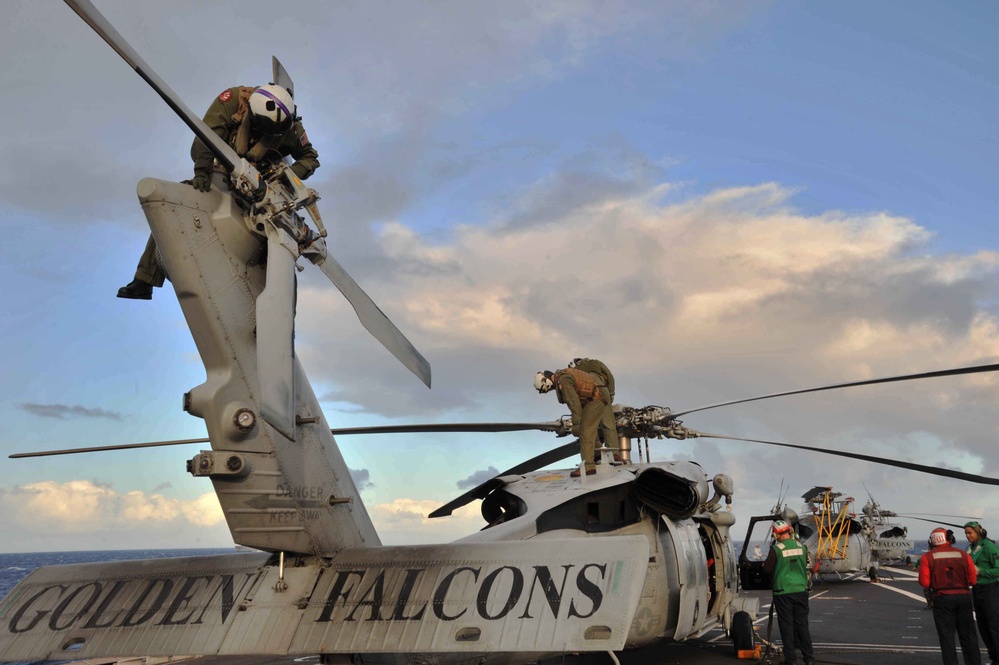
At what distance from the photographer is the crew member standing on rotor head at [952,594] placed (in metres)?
11.1

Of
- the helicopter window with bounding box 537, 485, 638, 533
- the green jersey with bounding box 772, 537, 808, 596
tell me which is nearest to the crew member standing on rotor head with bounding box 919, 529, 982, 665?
the green jersey with bounding box 772, 537, 808, 596

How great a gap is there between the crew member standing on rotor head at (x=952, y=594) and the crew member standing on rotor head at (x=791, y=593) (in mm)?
1652

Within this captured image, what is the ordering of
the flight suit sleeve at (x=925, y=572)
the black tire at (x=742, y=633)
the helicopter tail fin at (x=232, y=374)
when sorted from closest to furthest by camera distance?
the helicopter tail fin at (x=232, y=374)
the flight suit sleeve at (x=925, y=572)
the black tire at (x=742, y=633)

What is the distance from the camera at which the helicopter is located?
258 inches

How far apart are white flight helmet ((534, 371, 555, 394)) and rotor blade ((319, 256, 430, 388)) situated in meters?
5.36

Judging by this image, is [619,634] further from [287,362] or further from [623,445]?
[623,445]

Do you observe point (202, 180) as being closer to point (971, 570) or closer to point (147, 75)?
point (147, 75)

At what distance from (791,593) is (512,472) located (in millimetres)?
5074

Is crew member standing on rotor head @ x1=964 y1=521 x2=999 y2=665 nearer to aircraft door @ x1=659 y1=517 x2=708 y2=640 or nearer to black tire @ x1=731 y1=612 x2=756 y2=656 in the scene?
black tire @ x1=731 y1=612 x2=756 y2=656

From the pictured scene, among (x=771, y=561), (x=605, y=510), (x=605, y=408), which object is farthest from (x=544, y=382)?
(x=771, y=561)

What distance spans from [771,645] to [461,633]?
371 inches

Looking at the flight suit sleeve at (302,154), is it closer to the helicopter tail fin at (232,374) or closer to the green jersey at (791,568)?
the helicopter tail fin at (232,374)

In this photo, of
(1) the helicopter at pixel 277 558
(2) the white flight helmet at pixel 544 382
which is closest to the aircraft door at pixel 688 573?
(2) the white flight helmet at pixel 544 382

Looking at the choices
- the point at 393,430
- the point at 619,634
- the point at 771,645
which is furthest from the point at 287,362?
the point at 771,645
